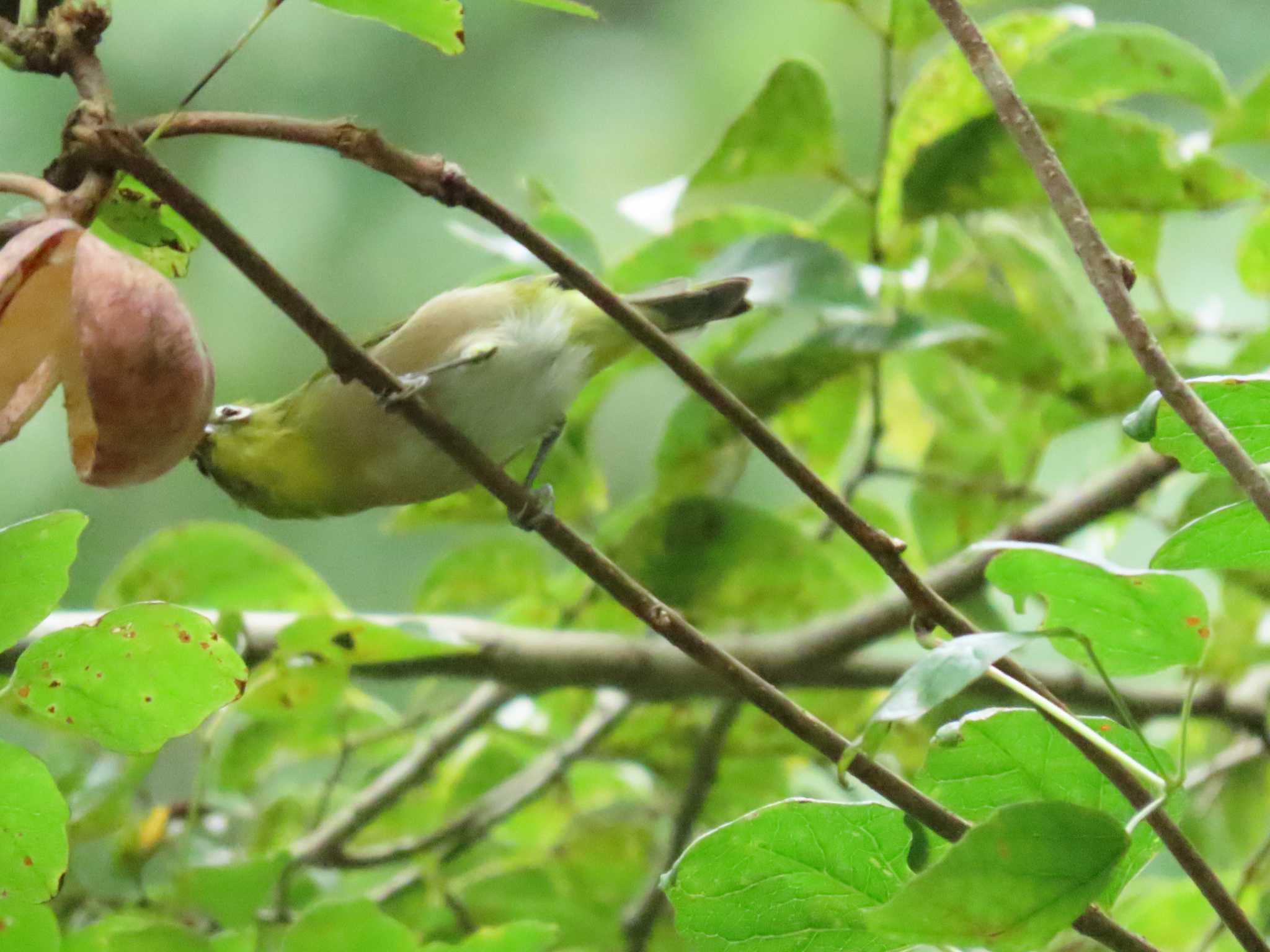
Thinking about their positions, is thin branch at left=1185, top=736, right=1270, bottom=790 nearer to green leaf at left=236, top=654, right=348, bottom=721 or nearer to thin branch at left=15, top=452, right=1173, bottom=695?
thin branch at left=15, top=452, right=1173, bottom=695

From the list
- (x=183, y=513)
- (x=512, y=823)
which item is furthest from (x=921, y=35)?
(x=183, y=513)

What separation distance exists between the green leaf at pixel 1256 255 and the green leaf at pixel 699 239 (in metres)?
0.31

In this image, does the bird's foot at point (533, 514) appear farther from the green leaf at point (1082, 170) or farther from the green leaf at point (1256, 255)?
the green leaf at point (1256, 255)

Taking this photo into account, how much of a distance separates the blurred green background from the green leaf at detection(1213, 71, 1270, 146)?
78cm

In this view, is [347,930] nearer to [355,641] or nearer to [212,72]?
[355,641]

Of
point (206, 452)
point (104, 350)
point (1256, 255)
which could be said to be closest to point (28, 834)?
point (104, 350)

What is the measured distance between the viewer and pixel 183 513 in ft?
7.06

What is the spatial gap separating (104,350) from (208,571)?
1.87 feet

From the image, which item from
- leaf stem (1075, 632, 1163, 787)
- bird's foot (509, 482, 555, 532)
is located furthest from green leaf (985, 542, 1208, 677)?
bird's foot (509, 482, 555, 532)

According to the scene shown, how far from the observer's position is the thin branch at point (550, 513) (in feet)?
1.45

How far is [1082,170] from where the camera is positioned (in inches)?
38.9

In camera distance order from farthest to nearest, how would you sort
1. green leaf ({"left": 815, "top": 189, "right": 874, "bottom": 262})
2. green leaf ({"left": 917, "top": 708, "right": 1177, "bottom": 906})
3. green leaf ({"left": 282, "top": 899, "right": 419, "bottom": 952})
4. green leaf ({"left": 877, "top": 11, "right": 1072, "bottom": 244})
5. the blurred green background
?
1. the blurred green background
2. green leaf ({"left": 815, "top": 189, "right": 874, "bottom": 262})
3. green leaf ({"left": 877, "top": 11, "right": 1072, "bottom": 244})
4. green leaf ({"left": 282, "top": 899, "right": 419, "bottom": 952})
5. green leaf ({"left": 917, "top": 708, "right": 1177, "bottom": 906})

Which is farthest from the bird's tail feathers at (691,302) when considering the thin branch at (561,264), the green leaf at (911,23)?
the thin branch at (561,264)

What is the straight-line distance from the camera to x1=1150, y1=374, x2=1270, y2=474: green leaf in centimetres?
45
